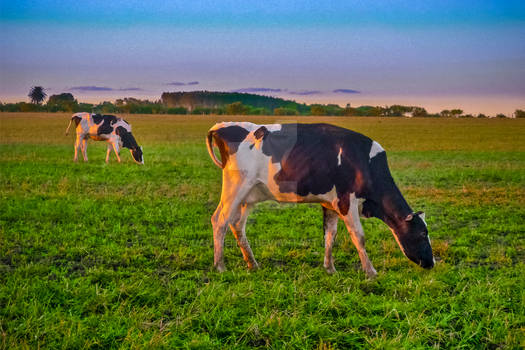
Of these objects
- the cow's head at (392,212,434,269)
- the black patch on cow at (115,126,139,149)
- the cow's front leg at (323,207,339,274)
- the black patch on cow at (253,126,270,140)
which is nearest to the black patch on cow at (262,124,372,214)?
the black patch on cow at (253,126,270,140)

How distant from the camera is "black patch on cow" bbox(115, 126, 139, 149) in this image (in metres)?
20.2

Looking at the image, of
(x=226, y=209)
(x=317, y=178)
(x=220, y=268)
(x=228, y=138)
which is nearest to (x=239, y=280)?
(x=220, y=268)

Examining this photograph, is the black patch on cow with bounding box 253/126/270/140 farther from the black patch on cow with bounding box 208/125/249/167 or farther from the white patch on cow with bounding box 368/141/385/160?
the white patch on cow with bounding box 368/141/385/160

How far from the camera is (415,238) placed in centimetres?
600

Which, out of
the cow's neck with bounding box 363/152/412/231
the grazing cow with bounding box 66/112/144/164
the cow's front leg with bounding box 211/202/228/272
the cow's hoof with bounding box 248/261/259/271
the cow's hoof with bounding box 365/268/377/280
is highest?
the grazing cow with bounding box 66/112/144/164

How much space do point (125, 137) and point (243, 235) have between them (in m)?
15.4

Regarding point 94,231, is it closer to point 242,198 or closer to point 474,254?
point 242,198

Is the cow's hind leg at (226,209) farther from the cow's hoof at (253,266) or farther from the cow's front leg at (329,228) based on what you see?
the cow's front leg at (329,228)

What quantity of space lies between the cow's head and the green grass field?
281 millimetres

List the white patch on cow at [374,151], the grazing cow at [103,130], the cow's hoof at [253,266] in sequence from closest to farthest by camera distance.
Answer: the white patch on cow at [374,151] → the cow's hoof at [253,266] → the grazing cow at [103,130]

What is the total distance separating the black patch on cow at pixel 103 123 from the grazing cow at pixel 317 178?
1565 centimetres

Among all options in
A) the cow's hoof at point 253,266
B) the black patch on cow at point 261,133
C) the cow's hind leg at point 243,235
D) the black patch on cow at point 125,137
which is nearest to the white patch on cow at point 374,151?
the black patch on cow at point 261,133

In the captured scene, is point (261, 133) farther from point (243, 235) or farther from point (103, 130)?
point (103, 130)

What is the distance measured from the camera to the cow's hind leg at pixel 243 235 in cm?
634
